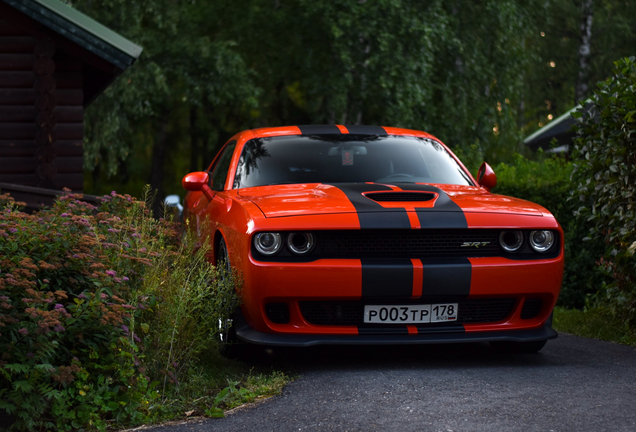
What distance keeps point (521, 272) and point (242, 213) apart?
180 cm

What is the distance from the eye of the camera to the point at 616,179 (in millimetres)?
6480

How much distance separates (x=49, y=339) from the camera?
4055 mm

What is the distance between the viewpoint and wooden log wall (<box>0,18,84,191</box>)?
38.7ft

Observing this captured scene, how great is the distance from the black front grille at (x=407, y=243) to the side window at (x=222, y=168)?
185 centimetres

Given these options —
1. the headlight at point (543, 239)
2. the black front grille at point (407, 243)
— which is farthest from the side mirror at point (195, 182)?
the headlight at point (543, 239)

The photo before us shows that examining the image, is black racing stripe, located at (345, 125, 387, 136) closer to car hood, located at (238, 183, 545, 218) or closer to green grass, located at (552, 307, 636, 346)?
car hood, located at (238, 183, 545, 218)

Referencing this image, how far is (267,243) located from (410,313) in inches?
38.7

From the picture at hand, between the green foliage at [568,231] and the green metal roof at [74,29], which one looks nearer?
the green foliage at [568,231]

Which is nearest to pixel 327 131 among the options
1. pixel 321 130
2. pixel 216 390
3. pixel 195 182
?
pixel 321 130

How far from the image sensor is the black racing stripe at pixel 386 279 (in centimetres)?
486

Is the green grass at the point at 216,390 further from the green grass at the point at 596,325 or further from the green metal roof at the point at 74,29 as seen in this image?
the green metal roof at the point at 74,29

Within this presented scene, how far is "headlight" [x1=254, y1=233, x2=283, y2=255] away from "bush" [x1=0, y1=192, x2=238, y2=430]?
32 centimetres

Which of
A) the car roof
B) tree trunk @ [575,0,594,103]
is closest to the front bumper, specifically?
the car roof

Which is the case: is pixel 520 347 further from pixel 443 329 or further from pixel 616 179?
pixel 616 179
